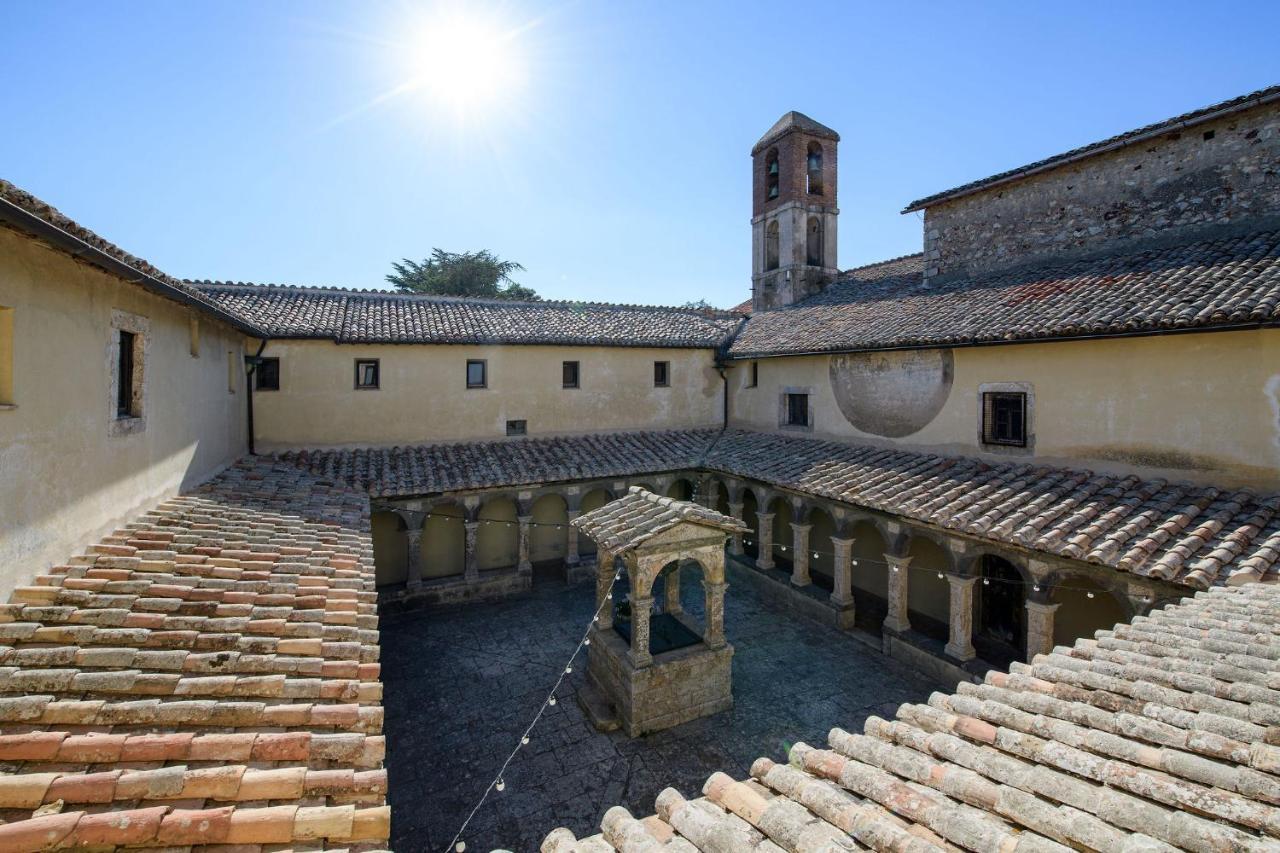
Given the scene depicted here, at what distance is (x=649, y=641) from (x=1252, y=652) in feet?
23.8

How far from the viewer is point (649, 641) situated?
10.0 meters

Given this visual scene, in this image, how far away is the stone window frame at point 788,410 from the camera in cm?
1630

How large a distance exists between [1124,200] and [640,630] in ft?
44.3

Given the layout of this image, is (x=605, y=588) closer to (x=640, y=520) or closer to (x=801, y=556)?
(x=640, y=520)

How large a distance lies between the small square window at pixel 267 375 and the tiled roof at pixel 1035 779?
580 inches

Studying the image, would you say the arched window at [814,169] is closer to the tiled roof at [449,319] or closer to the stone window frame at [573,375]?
the tiled roof at [449,319]

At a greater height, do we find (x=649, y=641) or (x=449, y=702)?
(x=649, y=641)

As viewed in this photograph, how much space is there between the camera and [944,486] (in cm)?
1145

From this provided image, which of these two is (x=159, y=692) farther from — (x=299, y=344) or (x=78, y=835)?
(x=299, y=344)

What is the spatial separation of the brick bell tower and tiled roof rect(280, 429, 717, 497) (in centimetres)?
697

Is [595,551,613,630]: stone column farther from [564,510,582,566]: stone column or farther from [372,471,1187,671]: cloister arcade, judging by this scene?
[564,510,582,566]: stone column

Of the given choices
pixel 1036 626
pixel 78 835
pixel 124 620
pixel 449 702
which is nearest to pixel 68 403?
pixel 124 620

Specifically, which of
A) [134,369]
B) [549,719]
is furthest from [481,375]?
[549,719]

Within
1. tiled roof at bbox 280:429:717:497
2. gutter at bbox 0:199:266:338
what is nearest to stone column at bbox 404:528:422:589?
tiled roof at bbox 280:429:717:497
